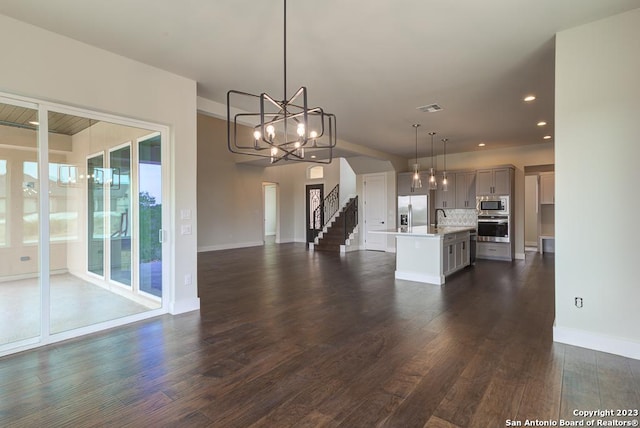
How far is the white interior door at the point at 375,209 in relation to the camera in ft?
33.0

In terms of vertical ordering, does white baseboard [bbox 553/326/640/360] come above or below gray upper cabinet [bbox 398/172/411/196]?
below

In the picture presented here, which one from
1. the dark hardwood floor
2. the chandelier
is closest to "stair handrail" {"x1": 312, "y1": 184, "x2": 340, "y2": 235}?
the chandelier

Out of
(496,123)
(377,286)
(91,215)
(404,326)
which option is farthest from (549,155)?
(91,215)

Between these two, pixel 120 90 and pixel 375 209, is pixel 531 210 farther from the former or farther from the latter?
pixel 120 90

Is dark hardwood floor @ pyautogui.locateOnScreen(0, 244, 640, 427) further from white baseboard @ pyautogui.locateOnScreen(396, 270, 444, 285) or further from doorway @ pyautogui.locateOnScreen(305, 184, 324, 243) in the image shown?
doorway @ pyautogui.locateOnScreen(305, 184, 324, 243)

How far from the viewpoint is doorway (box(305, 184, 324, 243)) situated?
12.2 m

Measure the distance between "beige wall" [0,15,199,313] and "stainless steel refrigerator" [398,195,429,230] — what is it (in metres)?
6.45

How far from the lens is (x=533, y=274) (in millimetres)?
6355

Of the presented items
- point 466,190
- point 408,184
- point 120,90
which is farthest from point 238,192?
point 120,90

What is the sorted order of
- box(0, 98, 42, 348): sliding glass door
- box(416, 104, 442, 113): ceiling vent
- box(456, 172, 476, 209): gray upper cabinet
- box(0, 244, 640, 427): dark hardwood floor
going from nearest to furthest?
box(0, 244, 640, 427): dark hardwood floor, box(0, 98, 42, 348): sliding glass door, box(416, 104, 442, 113): ceiling vent, box(456, 172, 476, 209): gray upper cabinet

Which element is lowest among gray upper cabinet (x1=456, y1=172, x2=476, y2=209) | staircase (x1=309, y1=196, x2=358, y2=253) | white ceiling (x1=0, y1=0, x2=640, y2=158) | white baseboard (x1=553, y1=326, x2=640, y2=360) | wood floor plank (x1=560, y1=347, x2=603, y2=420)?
wood floor plank (x1=560, y1=347, x2=603, y2=420)

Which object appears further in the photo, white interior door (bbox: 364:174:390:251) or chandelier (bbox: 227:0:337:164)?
white interior door (bbox: 364:174:390:251)

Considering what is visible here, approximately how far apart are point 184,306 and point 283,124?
3562 mm

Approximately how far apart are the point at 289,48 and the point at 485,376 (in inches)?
136
